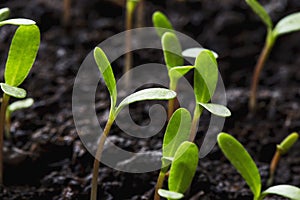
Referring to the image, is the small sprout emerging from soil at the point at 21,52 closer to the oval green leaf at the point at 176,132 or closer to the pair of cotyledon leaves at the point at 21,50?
the pair of cotyledon leaves at the point at 21,50

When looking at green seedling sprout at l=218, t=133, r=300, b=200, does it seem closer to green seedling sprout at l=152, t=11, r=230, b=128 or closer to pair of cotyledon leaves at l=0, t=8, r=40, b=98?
green seedling sprout at l=152, t=11, r=230, b=128

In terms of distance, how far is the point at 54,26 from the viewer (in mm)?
1745

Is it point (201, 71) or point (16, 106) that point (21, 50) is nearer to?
point (16, 106)

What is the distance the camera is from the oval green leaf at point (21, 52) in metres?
0.97

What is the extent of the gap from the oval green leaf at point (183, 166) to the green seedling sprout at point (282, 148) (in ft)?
1.00

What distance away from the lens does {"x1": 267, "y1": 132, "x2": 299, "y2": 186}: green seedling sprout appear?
114cm

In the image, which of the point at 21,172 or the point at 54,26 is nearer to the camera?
the point at 21,172

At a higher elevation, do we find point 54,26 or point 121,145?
point 54,26

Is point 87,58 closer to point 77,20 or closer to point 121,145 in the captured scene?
point 77,20

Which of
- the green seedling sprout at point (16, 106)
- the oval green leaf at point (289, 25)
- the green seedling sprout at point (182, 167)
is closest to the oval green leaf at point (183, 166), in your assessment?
the green seedling sprout at point (182, 167)

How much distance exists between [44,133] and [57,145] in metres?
0.06

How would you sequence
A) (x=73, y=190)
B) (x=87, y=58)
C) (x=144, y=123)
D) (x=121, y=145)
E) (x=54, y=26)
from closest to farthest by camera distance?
(x=73, y=190) < (x=121, y=145) < (x=144, y=123) < (x=87, y=58) < (x=54, y=26)

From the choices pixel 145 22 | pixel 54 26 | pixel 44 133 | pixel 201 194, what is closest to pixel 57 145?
pixel 44 133

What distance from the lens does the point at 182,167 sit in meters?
0.93
